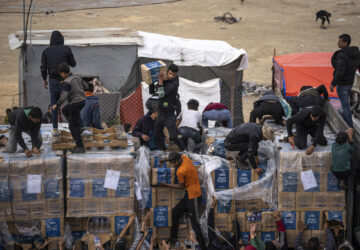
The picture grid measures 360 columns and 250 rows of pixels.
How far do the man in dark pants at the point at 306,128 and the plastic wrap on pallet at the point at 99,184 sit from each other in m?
2.58

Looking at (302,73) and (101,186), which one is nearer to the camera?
(101,186)

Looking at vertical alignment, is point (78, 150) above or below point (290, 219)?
above

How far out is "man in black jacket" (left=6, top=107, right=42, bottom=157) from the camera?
788cm

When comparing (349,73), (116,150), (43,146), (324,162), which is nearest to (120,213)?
(116,150)

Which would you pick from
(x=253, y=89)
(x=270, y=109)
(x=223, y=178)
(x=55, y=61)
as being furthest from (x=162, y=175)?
(x=253, y=89)

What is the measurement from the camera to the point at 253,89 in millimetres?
17969

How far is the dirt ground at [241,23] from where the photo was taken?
23062mm

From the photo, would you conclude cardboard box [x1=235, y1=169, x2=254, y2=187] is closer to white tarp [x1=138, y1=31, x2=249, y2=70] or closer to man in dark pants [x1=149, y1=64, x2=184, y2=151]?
man in dark pants [x1=149, y1=64, x2=184, y2=151]

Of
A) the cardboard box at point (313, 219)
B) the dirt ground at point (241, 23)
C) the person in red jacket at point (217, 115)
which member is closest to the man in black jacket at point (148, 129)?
the person in red jacket at point (217, 115)

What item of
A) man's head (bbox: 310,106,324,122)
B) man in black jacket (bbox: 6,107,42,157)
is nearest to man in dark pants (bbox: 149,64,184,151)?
man in black jacket (bbox: 6,107,42,157)

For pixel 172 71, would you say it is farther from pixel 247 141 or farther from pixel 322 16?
pixel 322 16

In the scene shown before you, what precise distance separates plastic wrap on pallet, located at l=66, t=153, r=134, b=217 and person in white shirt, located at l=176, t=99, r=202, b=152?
176 cm

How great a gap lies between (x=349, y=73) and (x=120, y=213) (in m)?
4.73

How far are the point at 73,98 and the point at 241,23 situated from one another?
2112 cm
